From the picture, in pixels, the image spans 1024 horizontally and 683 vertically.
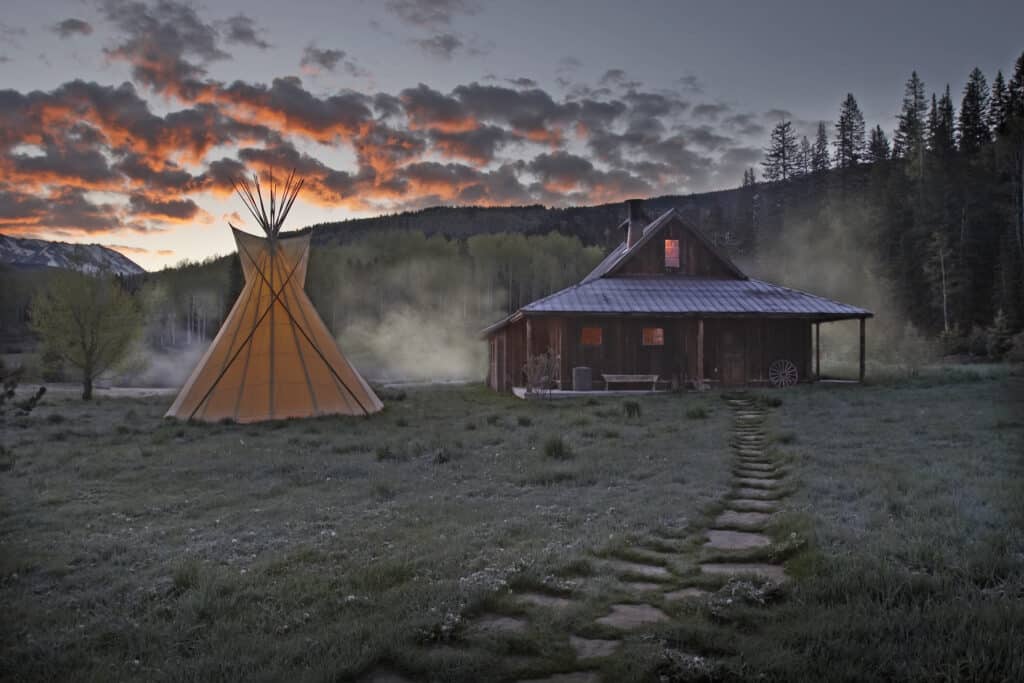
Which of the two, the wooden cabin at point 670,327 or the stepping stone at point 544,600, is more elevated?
the wooden cabin at point 670,327

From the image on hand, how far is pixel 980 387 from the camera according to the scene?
18562mm

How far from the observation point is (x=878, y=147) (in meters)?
78.9

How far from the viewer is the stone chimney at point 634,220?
91.8 feet

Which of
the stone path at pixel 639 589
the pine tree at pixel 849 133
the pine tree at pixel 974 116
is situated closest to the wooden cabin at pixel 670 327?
the stone path at pixel 639 589

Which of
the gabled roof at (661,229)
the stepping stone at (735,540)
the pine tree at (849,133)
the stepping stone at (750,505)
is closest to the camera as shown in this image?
the stepping stone at (735,540)

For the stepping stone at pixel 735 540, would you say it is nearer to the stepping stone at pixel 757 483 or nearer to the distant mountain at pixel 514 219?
the stepping stone at pixel 757 483

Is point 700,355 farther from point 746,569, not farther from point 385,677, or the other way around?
point 385,677

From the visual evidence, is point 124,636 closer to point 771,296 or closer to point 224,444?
point 224,444

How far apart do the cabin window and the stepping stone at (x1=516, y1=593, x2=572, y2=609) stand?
63.1 ft

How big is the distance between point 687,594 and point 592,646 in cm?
106

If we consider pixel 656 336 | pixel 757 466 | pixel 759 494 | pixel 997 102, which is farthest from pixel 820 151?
pixel 759 494

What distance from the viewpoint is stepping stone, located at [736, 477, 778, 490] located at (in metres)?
7.72

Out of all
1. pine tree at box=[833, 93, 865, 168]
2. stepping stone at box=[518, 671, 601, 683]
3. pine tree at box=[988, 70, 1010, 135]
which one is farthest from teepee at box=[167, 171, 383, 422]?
pine tree at box=[833, 93, 865, 168]

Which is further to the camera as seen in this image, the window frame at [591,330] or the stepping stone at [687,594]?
the window frame at [591,330]
